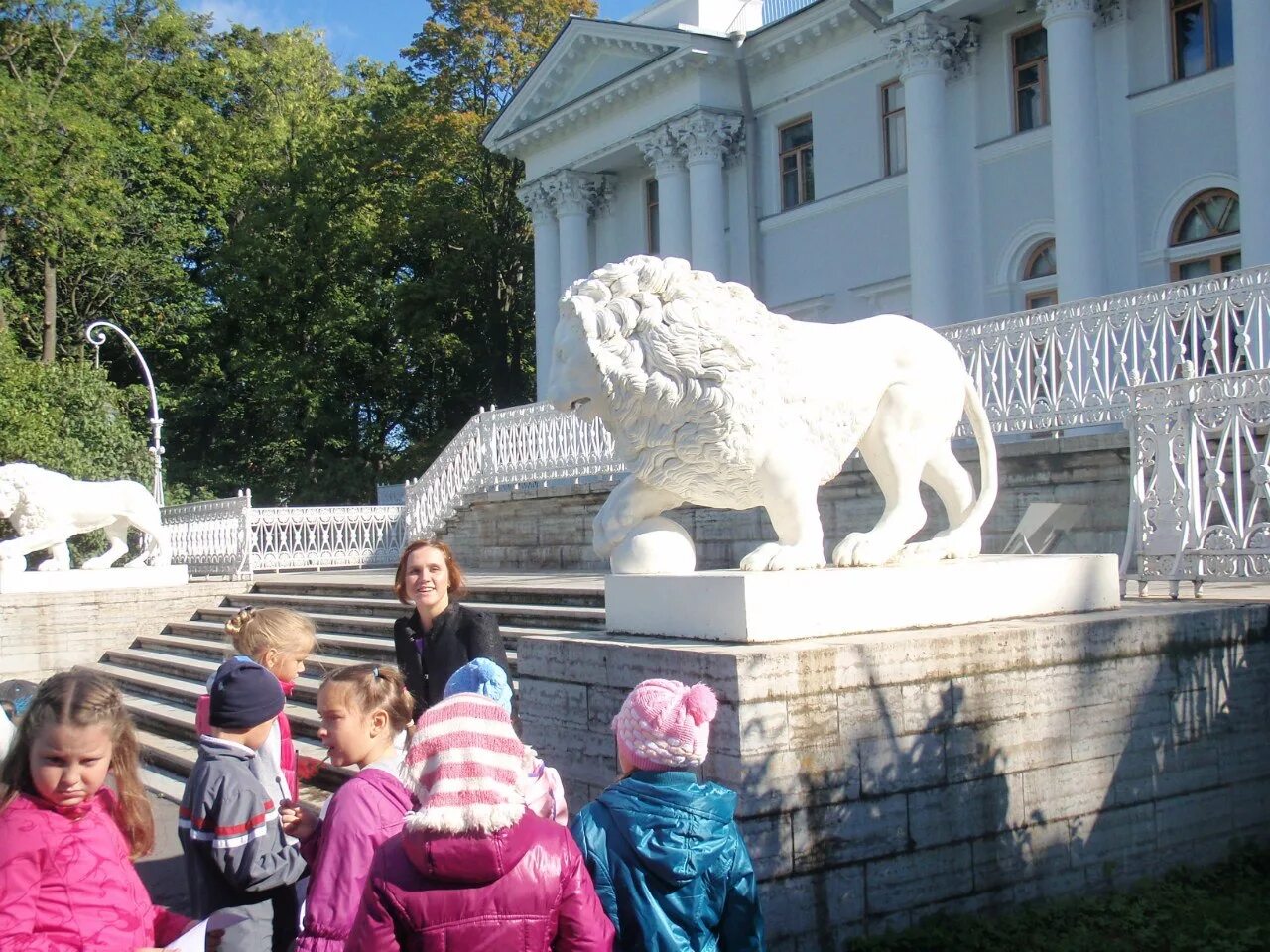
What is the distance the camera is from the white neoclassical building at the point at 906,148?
19406mm

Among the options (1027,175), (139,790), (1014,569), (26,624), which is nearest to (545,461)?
(26,624)

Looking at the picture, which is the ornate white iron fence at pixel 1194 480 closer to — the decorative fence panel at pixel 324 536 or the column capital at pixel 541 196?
the decorative fence panel at pixel 324 536

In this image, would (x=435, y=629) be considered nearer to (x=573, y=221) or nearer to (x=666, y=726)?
(x=666, y=726)

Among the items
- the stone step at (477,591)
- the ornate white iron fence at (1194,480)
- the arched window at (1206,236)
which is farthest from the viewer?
the arched window at (1206,236)

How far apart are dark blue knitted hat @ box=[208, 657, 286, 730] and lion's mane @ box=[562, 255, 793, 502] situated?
1.88 m

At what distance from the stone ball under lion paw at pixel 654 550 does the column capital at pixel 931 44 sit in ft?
63.0

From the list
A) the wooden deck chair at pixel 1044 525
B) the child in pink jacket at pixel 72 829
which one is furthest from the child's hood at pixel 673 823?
the wooden deck chair at pixel 1044 525

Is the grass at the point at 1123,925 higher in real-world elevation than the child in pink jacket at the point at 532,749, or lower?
lower

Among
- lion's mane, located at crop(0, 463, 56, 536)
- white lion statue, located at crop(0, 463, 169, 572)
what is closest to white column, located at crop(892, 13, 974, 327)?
white lion statue, located at crop(0, 463, 169, 572)

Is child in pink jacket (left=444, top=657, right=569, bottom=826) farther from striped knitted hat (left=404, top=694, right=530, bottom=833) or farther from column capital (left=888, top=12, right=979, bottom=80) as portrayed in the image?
column capital (left=888, top=12, right=979, bottom=80)

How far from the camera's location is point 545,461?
1736 centimetres

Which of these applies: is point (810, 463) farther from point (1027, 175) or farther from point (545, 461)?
point (1027, 175)

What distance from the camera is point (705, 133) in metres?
26.5

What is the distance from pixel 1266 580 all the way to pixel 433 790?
577 cm
